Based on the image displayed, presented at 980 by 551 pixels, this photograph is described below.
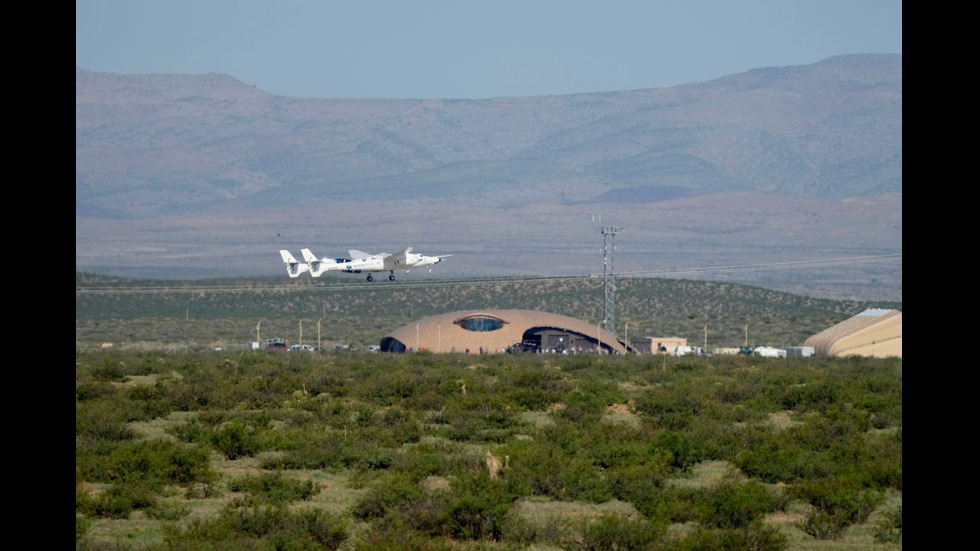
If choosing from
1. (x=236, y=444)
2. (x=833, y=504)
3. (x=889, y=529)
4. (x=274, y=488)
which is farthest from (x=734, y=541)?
(x=236, y=444)

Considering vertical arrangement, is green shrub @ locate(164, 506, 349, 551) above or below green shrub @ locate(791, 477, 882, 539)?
above

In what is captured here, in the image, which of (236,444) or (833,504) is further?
(236,444)

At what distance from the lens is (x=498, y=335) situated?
268ft

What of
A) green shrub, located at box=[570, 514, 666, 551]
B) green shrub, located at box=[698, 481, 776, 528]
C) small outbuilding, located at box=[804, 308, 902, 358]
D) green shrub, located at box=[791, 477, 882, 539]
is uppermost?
green shrub, located at box=[570, 514, 666, 551]

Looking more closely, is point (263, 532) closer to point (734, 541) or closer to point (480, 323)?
point (734, 541)

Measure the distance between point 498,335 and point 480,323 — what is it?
5.29ft

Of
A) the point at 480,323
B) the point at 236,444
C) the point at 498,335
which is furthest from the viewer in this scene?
the point at 480,323

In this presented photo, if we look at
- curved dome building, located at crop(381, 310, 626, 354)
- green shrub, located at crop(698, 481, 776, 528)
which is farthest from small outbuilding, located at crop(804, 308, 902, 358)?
green shrub, located at crop(698, 481, 776, 528)

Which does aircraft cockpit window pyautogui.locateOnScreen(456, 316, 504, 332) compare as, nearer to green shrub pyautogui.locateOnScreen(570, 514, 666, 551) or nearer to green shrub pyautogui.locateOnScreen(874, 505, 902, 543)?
green shrub pyautogui.locateOnScreen(874, 505, 902, 543)

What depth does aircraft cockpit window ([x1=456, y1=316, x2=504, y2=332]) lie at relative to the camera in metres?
82.2

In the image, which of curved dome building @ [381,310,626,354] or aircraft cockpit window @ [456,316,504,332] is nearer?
curved dome building @ [381,310,626,354]

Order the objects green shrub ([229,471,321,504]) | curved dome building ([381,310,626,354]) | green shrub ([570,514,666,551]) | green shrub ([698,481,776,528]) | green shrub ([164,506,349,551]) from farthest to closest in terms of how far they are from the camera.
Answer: curved dome building ([381,310,626,354])
green shrub ([229,471,321,504])
green shrub ([698,481,776,528])
green shrub ([570,514,666,551])
green shrub ([164,506,349,551])
